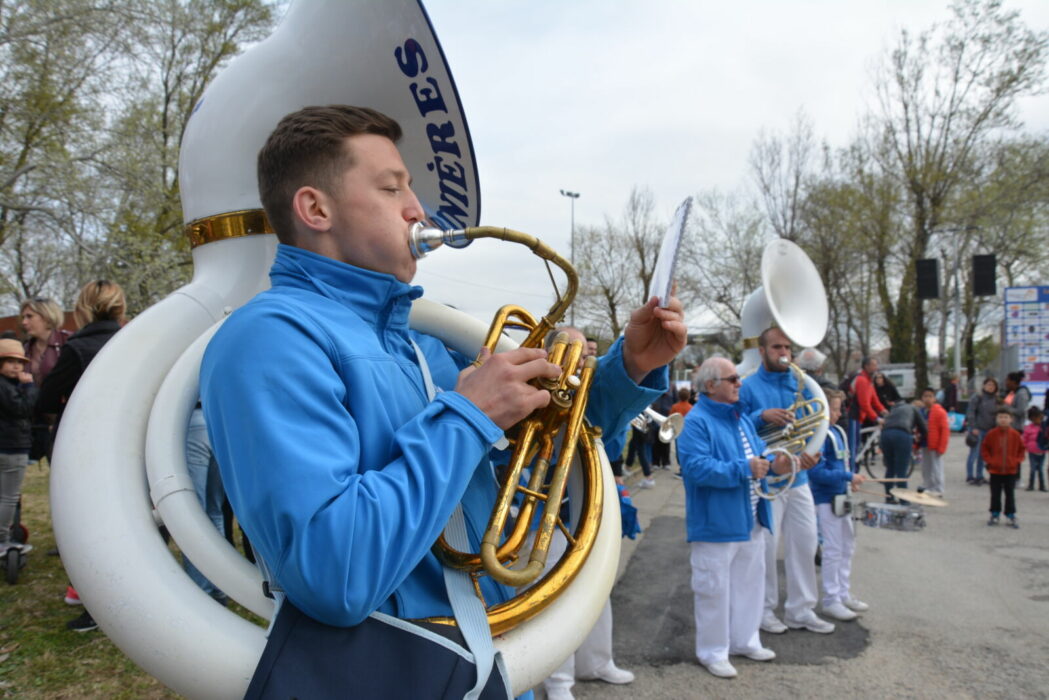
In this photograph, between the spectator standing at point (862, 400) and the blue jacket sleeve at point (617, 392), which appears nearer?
the blue jacket sleeve at point (617, 392)

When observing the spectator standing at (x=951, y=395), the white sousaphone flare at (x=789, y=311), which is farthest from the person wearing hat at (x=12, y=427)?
the spectator standing at (x=951, y=395)

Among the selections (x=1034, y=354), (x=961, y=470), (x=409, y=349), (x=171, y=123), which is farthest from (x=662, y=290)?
(x=1034, y=354)

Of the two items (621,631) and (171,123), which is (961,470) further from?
(171,123)

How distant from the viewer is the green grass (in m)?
2.91

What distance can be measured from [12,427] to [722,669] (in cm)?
443

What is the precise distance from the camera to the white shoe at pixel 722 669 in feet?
13.0

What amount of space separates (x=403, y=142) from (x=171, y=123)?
1575 centimetres

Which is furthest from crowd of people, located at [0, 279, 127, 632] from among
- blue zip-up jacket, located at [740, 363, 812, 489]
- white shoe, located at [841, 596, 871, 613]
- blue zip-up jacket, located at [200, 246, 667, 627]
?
white shoe, located at [841, 596, 871, 613]

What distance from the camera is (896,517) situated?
6.61m

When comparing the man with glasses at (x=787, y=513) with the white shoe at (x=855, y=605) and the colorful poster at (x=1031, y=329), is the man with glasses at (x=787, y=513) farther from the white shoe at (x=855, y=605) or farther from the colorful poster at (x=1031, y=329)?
the colorful poster at (x=1031, y=329)

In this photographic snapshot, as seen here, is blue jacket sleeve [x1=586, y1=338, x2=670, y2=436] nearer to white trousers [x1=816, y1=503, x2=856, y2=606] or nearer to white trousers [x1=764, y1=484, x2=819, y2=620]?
white trousers [x1=764, y1=484, x2=819, y2=620]

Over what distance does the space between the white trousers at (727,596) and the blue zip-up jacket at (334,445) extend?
3133 mm

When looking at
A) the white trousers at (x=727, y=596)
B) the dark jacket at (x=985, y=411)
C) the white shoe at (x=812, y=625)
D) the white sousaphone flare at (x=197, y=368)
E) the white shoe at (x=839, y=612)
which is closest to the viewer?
the white sousaphone flare at (x=197, y=368)

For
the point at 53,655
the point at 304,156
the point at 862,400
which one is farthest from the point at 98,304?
the point at 862,400
